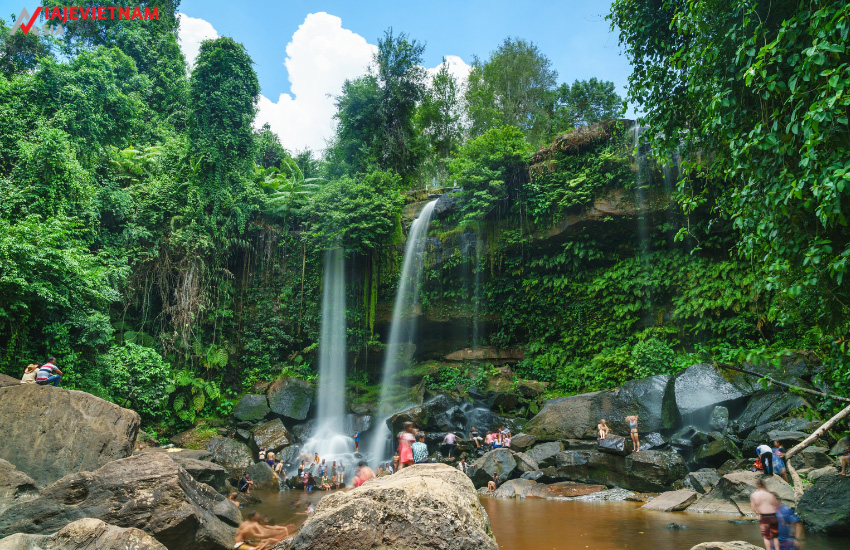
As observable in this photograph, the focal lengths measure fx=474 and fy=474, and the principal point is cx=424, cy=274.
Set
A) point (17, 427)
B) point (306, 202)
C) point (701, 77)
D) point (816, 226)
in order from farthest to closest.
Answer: point (306, 202)
point (17, 427)
point (701, 77)
point (816, 226)

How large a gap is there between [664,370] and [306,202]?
15.2m

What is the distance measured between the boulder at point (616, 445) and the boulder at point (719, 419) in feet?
6.59

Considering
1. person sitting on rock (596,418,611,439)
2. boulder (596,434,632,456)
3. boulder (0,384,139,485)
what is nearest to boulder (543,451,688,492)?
boulder (596,434,632,456)

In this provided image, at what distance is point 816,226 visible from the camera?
5.03 m

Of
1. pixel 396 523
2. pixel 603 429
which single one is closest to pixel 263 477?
pixel 603 429

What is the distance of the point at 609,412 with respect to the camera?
12.8m

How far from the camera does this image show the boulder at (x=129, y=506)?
5.34m

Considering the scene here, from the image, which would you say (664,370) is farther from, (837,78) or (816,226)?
(837,78)

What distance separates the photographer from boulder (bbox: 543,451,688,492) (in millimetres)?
10109

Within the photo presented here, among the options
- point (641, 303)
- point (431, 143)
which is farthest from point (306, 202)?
point (641, 303)

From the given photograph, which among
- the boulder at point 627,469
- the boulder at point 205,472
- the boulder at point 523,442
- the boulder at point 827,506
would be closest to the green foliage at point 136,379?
the boulder at point 205,472

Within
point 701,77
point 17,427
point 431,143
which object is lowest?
point 17,427

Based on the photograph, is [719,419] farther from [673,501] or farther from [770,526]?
[770,526]

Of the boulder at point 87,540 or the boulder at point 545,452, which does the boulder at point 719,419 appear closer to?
the boulder at point 545,452
